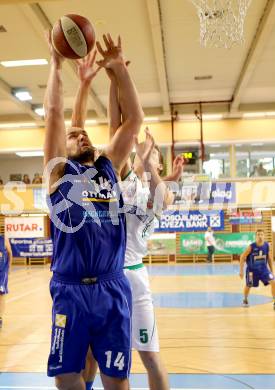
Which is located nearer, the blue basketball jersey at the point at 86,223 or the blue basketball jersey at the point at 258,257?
the blue basketball jersey at the point at 86,223

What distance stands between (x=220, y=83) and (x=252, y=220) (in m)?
8.76

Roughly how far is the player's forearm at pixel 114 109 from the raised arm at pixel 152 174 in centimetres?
20

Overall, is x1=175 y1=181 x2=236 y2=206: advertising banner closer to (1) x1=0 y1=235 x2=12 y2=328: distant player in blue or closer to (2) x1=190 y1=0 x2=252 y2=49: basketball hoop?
(2) x1=190 y1=0 x2=252 y2=49: basketball hoop

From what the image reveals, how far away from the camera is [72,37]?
2650 millimetres

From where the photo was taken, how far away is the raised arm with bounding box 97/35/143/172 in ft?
8.22

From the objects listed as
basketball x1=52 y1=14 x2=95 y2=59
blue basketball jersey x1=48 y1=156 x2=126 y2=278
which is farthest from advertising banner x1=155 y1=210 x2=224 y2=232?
blue basketball jersey x1=48 y1=156 x2=126 y2=278

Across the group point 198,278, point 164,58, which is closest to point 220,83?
point 164,58

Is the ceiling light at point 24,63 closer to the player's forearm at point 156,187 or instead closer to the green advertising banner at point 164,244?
the player's forearm at point 156,187

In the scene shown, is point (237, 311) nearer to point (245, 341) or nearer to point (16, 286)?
point (245, 341)

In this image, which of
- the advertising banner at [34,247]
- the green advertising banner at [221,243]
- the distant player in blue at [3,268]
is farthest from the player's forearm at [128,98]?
the green advertising banner at [221,243]

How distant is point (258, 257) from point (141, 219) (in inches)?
266

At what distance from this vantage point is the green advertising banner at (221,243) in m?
19.1

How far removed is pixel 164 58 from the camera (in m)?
10.6

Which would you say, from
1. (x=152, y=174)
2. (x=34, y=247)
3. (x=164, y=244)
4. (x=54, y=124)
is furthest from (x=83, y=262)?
(x=164, y=244)
